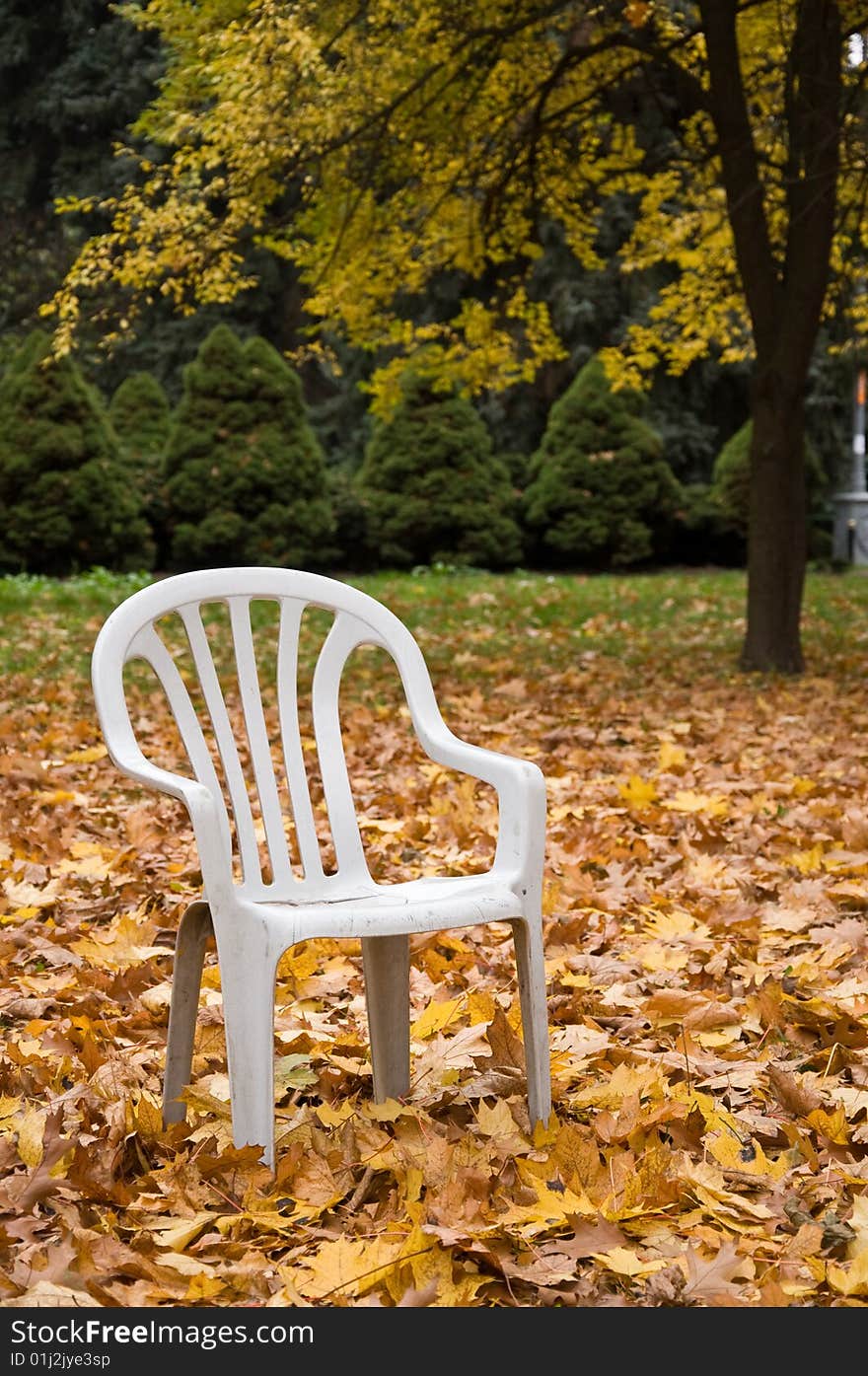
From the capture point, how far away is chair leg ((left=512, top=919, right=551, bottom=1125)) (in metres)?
2.57

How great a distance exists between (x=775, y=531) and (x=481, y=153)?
3.09m

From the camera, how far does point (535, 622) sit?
Result: 12.2m

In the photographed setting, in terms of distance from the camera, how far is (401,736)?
6.77 m

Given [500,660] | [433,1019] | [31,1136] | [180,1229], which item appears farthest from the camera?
[500,660]

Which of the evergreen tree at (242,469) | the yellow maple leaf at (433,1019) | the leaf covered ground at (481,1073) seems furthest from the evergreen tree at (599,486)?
the yellow maple leaf at (433,1019)

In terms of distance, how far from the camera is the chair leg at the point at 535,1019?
257cm

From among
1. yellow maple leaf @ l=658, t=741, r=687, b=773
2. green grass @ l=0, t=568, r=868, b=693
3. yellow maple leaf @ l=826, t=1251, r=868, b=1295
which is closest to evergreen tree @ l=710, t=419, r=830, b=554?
green grass @ l=0, t=568, r=868, b=693

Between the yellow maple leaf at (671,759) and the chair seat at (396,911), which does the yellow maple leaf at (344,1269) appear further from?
the yellow maple leaf at (671,759)

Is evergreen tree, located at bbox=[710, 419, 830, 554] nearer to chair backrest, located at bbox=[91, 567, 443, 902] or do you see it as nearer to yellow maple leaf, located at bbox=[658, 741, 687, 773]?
yellow maple leaf, located at bbox=[658, 741, 687, 773]

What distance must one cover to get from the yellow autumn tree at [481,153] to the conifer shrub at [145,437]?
740 centimetres

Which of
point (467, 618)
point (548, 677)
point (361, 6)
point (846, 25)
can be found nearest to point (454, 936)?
point (548, 677)

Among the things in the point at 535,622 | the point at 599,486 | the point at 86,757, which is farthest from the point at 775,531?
the point at 599,486

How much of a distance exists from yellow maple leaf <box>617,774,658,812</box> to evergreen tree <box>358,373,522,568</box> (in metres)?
13.2

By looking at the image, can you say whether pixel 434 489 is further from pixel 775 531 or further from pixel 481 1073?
pixel 481 1073
